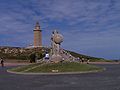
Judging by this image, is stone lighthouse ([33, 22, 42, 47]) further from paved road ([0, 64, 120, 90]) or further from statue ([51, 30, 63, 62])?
paved road ([0, 64, 120, 90])

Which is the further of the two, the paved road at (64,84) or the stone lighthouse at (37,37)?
the stone lighthouse at (37,37)

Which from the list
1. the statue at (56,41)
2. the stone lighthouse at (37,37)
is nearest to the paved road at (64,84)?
the statue at (56,41)

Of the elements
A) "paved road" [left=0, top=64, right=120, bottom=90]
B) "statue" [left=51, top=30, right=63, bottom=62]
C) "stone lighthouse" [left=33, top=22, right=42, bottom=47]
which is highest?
"stone lighthouse" [left=33, top=22, right=42, bottom=47]

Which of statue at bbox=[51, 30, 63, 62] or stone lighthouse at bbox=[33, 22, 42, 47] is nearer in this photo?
statue at bbox=[51, 30, 63, 62]

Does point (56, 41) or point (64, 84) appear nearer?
point (64, 84)

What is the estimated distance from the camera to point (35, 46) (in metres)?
126

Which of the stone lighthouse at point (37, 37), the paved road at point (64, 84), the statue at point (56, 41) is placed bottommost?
the paved road at point (64, 84)

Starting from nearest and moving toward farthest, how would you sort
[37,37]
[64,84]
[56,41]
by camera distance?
[64,84] < [56,41] < [37,37]

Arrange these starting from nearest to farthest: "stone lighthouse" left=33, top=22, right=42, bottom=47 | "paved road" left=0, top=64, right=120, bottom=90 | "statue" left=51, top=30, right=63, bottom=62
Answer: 1. "paved road" left=0, top=64, right=120, bottom=90
2. "statue" left=51, top=30, right=63, bottom=62
3. "stone lighthouse" left=33, top=22, right=42, bottom=47

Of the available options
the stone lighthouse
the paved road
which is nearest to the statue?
the paved road

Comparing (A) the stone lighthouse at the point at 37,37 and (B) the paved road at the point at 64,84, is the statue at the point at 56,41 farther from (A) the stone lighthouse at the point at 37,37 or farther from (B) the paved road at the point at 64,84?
(A) the stone lighthouse at the point at 37,37

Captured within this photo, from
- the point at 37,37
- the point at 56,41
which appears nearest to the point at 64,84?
the point at 56,41

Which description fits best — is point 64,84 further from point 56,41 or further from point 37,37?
point 37,37

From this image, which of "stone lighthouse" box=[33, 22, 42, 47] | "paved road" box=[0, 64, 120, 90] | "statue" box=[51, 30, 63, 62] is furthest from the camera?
"stone lighthouse" box=[33, 22, 42, 47]
